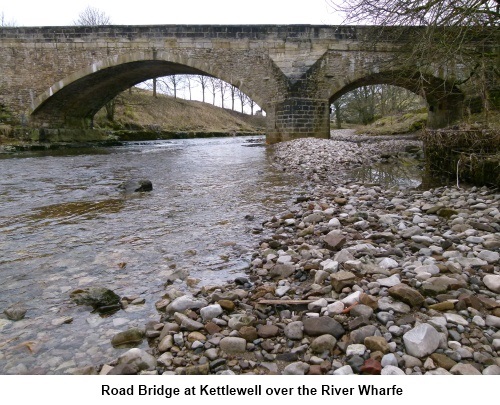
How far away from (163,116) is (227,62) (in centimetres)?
2057

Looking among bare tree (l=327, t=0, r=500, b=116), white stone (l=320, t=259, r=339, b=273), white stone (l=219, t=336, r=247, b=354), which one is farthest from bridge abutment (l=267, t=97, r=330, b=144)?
white stone (l=219, t=336, r=247, b=354)

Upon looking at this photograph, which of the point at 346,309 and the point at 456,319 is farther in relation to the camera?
the point at 346,309

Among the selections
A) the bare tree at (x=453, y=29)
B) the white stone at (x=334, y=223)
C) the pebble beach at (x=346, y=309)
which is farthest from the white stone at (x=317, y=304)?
the bare tree at (x=453, y=29)

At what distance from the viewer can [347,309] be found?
1911mm

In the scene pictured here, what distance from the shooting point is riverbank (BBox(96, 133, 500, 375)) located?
1572 millimetres

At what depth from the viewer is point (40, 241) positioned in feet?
11.7

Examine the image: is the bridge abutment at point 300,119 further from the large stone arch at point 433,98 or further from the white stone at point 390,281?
the white stone at point 390,281

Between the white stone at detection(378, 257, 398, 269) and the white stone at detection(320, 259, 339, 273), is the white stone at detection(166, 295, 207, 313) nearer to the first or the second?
the white stone at detection(320, 259, 339, 273)

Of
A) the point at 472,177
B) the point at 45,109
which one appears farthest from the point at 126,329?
the point at 45,109

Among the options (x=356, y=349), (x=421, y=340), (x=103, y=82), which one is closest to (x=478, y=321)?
(x=421, y=340)

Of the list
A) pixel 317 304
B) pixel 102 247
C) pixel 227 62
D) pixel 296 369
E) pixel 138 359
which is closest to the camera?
pixel 296 369

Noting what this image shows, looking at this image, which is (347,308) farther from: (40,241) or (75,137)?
→ (75,137)

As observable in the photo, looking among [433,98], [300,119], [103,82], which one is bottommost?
[300,119]

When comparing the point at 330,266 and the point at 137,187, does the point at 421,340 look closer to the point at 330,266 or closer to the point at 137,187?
the point at 330,266
